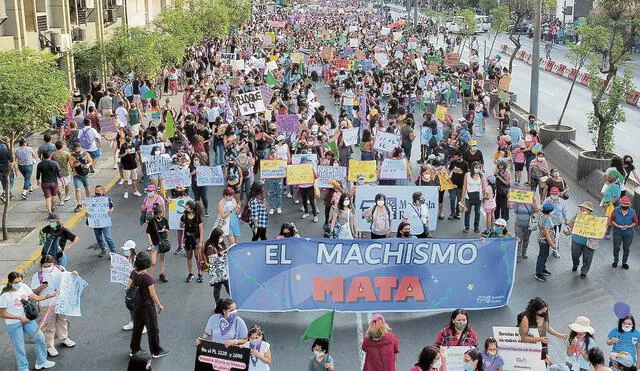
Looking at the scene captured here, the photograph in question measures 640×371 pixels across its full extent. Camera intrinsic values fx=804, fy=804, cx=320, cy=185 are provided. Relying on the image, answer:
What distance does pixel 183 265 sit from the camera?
1379cm

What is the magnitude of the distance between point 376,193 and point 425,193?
1.00 m

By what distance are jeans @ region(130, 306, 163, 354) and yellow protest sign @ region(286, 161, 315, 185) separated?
653cm

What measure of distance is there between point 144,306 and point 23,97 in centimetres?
719

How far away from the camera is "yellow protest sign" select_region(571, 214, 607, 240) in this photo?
Answer: 42.1ft

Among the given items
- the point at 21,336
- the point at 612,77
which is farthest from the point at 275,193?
the point at 612,77

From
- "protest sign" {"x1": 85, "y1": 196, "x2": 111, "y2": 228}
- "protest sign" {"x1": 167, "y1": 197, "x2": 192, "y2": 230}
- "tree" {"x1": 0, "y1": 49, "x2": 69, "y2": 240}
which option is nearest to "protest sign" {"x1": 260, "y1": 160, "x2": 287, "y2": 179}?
"protest sign" {"x1": 167, "y1": 197, "x2": 192, "y2": 230}

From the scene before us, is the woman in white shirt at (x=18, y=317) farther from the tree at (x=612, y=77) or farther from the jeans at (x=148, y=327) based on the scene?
the tree at (x=612, y=77)

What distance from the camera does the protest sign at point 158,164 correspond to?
17.4m

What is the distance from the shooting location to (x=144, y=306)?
10078 millimetres

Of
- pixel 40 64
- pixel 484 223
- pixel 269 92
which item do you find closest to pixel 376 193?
pixel 484 223

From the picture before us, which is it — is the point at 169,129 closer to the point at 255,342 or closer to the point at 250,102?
the point at 250,102

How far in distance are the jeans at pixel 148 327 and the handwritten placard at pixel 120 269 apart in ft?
2.54

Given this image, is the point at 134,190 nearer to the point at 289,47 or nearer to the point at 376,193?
the point at 376,193

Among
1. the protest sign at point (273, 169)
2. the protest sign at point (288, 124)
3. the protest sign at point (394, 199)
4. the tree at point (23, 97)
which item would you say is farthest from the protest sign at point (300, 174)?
the tree at point (23, 97)
